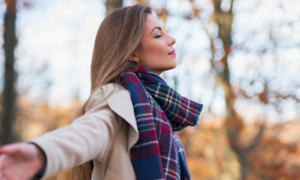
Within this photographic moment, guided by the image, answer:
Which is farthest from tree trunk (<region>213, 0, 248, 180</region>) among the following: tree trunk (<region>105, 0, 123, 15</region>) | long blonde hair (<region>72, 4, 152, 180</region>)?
long blonde hair (<region>72, 4, 152, 180</region>)

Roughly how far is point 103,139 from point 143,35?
32.2 inches

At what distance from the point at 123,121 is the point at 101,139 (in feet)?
0.81

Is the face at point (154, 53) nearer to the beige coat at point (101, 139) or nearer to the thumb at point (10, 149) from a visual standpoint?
the beige coat at point (101, 139)

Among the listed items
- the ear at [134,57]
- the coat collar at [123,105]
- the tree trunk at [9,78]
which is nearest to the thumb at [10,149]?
the coat collar at [123,105]

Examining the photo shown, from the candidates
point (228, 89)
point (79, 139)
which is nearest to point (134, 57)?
point (79, 139)

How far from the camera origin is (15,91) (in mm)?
5312

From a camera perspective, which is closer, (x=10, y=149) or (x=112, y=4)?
(x=10, y=149)

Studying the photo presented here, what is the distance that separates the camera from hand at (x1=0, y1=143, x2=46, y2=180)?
69cm

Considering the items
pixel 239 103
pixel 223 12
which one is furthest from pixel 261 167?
pixel 223 12

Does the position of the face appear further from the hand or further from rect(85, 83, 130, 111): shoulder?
the hand

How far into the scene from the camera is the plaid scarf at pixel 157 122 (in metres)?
1.22

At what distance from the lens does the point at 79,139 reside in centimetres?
92

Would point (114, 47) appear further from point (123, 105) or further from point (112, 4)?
point (112, 4)

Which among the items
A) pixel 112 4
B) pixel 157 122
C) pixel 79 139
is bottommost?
pixel 157 122
